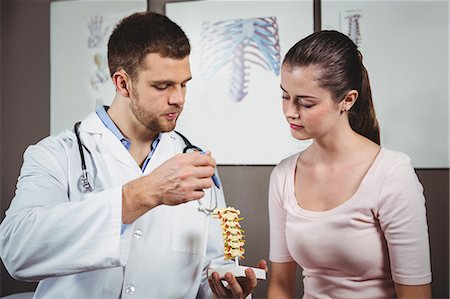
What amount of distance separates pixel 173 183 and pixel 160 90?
30cm

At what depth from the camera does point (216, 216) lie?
106 cm

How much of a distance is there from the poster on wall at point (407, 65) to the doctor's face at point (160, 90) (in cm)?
61

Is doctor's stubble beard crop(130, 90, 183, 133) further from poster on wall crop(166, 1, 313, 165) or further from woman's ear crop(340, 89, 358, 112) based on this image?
poster on wall crop(166, 1, 313, 165)

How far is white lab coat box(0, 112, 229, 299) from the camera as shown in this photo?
2.96 feet

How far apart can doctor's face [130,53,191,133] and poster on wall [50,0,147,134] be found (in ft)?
2.15

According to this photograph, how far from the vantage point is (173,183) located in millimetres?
851

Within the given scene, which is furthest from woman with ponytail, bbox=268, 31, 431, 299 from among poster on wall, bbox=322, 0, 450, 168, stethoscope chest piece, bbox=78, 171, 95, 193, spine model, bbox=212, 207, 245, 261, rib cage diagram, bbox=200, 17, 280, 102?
rib cage diagram, bbox=200, 17, 280, 102

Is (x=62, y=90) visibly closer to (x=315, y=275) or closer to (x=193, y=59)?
(x=193, y=59)

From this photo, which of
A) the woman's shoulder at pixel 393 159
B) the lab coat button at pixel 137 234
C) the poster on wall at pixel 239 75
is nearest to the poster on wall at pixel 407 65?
the poster on wall at pixel 239 75

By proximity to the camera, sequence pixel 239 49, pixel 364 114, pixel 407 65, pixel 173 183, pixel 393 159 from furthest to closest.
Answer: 1. pixel 239 49
2. pixel 407 65
3. pixel 364 114
4. pixel 393 159
5. pixel 173 183

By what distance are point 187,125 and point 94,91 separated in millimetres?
312

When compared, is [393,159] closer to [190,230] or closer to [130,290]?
[190,230]

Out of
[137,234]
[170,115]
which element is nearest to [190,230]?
[137,234]

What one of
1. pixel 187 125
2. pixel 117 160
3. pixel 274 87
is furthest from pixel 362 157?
pixel 187 125
